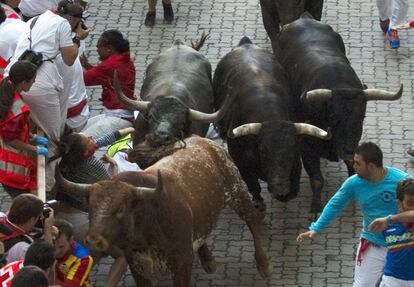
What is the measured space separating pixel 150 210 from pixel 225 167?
1.92 meters

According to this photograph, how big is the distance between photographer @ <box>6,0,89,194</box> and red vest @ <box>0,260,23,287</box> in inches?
134

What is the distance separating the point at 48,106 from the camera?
47.6 ft

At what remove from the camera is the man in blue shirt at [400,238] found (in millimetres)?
11945

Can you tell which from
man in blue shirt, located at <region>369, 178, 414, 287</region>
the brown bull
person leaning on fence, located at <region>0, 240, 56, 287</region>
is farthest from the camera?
the brown bull

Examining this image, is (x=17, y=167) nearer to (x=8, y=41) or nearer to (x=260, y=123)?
(x=8, y=41)

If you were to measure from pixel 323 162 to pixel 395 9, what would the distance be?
11.5 feet

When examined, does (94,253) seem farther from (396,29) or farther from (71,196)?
(396,29)

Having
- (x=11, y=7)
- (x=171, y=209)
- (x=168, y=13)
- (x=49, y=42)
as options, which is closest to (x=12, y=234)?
(x=171, y=209)

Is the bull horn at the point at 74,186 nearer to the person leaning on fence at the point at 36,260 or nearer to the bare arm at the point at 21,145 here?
the bare arm at the point at 21,145

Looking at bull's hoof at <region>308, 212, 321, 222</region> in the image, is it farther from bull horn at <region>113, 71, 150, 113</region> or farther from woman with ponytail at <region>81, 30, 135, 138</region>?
woman with ponytail at <region>81, 30, 135, 138</region>

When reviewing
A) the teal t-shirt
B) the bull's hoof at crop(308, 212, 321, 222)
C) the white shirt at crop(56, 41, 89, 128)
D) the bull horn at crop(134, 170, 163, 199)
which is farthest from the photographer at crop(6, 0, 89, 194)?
the teal t-shirt

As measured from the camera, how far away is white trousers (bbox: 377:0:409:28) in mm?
19562

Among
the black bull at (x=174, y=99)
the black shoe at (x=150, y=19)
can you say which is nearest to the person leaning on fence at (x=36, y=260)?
the black bull at (x=174, y=99)

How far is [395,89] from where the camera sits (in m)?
18.5
